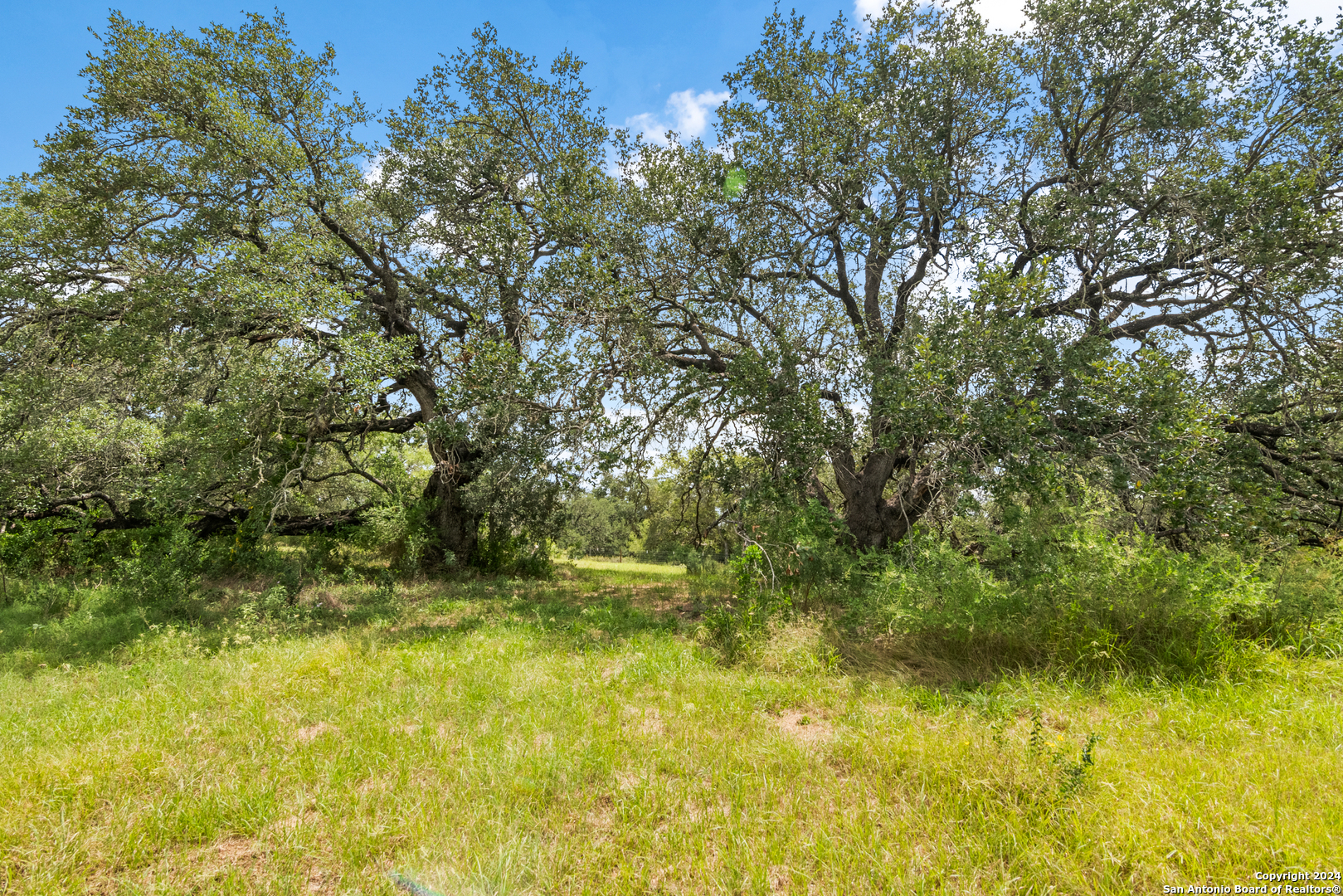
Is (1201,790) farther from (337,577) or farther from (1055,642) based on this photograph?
(337,577)

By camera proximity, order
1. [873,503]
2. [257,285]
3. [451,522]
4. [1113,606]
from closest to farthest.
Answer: [1113,606], [257,285], [873,503], [451,522]

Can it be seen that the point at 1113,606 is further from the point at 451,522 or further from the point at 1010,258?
the point at 451,522

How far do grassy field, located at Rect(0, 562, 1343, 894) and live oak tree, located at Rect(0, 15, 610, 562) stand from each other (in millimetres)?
4711

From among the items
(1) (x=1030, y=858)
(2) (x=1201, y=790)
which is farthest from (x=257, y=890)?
(2) (x=1201, y=790)

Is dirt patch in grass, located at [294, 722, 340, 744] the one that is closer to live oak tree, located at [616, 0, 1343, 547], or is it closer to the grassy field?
the grassy field

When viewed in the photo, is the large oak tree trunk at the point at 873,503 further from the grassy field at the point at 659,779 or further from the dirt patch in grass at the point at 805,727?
the dirt patch in grass at the point at 805,727

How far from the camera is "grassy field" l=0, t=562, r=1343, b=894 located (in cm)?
257

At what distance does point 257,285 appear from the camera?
751cm

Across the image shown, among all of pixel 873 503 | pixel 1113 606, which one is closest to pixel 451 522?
pixel 873 503

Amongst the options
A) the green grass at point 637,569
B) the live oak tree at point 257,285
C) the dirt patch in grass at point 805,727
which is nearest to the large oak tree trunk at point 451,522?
the live oak tree at point 257,285

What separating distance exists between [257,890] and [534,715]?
2029 mm

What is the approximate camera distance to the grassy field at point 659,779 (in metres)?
2.57

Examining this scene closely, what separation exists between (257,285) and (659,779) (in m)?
9.15

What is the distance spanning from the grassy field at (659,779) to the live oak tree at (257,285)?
15.5 ft
